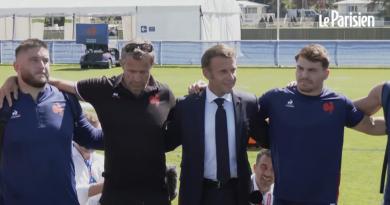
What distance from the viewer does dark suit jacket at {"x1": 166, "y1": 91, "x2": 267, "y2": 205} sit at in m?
5.02

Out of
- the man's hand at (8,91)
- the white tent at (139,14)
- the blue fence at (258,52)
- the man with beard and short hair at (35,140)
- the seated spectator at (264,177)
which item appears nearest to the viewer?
the man with beard and short hair at (35,140)

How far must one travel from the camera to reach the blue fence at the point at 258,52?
30.8 meters

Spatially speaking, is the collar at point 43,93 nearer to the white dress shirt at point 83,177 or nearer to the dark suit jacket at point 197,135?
the dark suit jacket at point 197,135

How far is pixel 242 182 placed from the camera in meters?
5.11

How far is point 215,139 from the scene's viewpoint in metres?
5.02

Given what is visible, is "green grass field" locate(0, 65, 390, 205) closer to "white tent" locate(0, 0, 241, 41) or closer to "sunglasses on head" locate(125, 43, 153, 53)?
"sunglasses on head" locate(125, 43, 153, 53)

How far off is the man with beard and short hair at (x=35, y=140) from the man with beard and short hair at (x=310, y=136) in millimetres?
1514

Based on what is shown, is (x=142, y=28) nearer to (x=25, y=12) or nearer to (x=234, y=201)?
(x=25, y=12)

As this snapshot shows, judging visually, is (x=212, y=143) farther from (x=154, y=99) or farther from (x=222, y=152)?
(x=154, y=99)

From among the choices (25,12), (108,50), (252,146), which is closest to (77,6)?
(25,12)

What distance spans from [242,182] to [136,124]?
0.86 m

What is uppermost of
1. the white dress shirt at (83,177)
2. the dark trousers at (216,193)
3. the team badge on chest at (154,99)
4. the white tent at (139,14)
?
the white tent at (139,14)

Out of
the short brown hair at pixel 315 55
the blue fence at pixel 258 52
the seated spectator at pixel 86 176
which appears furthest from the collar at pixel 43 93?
the blue fence at pixel 258 52

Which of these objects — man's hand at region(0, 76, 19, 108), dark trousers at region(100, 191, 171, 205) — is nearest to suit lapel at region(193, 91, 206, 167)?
dark trousers at region(100, 191, 171, 205)
